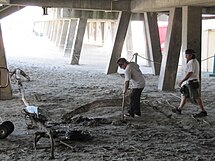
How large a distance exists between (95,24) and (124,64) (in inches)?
1489

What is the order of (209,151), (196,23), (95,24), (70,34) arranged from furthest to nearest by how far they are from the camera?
1. (95,24)
2. (70,34)
3. (196,23)
4. (209,151)

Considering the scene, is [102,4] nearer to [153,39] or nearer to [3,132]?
[153,39]

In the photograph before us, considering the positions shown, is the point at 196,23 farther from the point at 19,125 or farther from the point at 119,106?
the point at 19,125

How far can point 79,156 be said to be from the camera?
23.0 feet

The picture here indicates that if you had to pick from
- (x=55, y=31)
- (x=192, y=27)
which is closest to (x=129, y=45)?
(x=55, y=31)

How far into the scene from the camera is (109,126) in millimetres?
9406

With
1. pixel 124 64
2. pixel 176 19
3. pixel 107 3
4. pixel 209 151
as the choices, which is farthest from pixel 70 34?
pixel 209 151

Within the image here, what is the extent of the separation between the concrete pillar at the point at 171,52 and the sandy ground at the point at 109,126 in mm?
559

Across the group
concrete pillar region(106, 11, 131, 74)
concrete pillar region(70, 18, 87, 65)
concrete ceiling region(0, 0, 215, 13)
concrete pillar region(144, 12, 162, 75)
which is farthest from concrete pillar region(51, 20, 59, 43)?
concrete ceiling region(0, 0, 215, 13)

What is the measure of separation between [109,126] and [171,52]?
6853mm

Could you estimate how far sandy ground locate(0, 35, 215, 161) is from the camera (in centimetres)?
718

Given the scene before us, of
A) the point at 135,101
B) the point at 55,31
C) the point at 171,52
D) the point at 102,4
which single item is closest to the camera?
the point at 135,101

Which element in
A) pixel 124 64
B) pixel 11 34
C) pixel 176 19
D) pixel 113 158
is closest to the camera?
pixel 113 158

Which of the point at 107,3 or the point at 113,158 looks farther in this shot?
the point at 107,3
